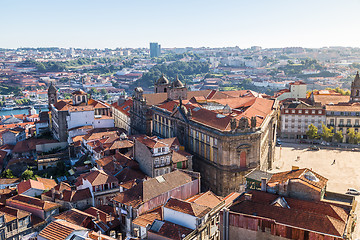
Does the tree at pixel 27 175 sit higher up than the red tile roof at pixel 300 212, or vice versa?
the red tile roof at pixel 300 212

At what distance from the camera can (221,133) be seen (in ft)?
167

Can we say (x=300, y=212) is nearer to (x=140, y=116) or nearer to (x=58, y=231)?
(x=58, y=231)

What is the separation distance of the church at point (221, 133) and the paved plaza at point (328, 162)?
676 centimetres

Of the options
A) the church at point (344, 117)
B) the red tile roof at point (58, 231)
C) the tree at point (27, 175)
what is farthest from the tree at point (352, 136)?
the red tile roof at point (58, 231)

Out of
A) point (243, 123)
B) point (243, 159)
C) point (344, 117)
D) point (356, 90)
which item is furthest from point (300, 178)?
point (356, 90)

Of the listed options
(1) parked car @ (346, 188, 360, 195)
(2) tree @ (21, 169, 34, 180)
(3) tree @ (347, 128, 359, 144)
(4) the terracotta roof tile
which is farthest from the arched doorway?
(3) tree @ (347, 128, 359, 144)

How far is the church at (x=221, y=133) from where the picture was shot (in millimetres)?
51531

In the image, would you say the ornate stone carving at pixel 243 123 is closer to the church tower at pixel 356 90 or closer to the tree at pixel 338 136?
the tree at pixel 338 136

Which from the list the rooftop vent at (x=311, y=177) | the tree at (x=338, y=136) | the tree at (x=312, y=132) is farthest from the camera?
the tree at (x=312, y=132)

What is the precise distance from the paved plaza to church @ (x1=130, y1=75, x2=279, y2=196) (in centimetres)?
676

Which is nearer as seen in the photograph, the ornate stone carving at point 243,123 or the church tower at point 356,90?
the ornate stone carving at point 243,123

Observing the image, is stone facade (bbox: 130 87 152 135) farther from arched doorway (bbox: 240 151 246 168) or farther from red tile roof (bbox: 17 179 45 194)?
red tile roof (bbox: 17 179 45 194)

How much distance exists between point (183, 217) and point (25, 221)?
68.8ft

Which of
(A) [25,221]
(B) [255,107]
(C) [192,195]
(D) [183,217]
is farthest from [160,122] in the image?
(D) [183,217]
